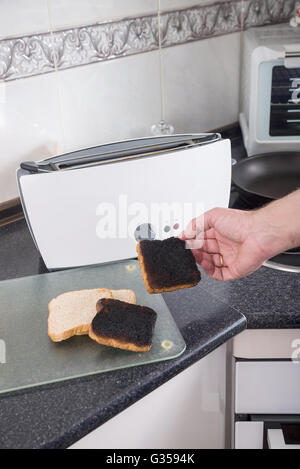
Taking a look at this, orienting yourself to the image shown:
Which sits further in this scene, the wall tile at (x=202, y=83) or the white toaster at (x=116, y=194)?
the wall tile at (x=202, y=83)

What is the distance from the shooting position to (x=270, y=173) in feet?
4.37

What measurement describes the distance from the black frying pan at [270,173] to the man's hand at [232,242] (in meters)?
0.29

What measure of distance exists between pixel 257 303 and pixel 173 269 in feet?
0.57

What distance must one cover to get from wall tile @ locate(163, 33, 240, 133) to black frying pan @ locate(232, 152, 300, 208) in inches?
13.2

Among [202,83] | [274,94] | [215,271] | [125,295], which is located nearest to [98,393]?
[125,295]

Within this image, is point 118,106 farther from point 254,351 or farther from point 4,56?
point 254,351

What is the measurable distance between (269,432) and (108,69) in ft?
2.97

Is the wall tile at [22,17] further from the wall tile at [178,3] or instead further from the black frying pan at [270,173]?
the black frying pan at [270,173]

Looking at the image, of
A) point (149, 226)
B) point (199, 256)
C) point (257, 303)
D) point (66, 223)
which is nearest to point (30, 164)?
point (66, 223)

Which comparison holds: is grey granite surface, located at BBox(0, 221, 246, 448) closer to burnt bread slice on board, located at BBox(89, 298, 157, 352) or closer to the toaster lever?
burnt bread slice on board, located at BBox(89, 298, 157, 352)

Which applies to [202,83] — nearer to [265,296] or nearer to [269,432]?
[265,296]

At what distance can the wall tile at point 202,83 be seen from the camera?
151cm

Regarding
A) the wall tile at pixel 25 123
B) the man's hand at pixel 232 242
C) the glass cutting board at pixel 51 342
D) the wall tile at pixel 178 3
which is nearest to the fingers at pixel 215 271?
the man's hand at pixel 232 242

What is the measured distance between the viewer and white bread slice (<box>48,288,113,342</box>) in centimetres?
85
